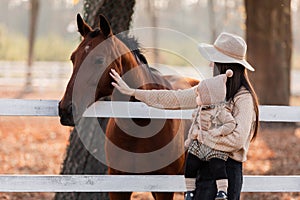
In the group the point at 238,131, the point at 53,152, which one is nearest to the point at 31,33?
the point at 53,152

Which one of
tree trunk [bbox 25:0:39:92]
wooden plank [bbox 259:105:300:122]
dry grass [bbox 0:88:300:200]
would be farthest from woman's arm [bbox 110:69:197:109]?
tree trunk [bbox 25:0:39:92]

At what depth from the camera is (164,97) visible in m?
4.70

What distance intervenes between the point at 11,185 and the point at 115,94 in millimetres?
1171

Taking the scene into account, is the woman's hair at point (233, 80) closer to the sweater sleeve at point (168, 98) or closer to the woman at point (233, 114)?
the woman at point (233, 114)

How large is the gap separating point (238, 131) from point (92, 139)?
2975 mm

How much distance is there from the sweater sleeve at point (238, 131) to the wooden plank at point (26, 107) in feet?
5.29

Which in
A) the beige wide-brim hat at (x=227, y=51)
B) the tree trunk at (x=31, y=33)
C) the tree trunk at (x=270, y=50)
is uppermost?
the beige wide-brim hat at (x=227, y=51)

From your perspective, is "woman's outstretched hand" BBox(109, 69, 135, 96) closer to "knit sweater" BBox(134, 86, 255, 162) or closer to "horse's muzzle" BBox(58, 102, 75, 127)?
"horse's muzzle" BBox(58, 102, 75, 127)

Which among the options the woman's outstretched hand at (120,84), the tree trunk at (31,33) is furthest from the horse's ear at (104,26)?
the tree trunk at (31,33)

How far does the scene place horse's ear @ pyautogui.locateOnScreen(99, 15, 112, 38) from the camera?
15.8ft

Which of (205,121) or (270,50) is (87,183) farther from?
(270,50)

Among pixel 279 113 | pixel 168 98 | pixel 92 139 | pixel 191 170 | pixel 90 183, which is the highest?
pixel 168 98

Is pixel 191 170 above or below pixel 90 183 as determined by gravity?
above

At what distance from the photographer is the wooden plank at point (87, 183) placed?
5.21 m
